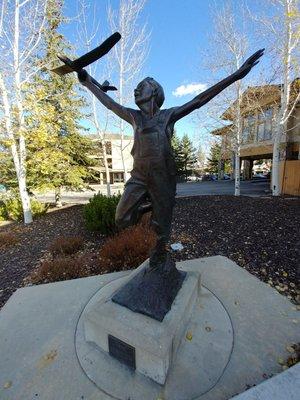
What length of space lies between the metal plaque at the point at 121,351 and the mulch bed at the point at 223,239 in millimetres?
2644

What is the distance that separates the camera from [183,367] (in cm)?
246

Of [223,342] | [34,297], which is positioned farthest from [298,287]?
[34,297]

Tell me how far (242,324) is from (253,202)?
324 inches

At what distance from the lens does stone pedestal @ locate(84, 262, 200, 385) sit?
2.31m

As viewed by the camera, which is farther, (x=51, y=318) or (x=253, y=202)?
(x=253, y=202)

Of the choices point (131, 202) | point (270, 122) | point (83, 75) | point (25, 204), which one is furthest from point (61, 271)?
point (270, 122)

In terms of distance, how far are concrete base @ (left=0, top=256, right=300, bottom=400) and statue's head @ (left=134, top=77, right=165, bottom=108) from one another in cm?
272

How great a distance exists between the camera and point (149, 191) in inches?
112

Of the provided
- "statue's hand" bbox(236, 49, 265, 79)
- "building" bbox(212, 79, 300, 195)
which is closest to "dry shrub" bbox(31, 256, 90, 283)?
"statue's hand" bbox(236, 49, 265, 79)

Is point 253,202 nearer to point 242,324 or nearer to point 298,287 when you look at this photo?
point 298,287

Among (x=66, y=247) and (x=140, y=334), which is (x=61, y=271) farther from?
(x=140, y=334)

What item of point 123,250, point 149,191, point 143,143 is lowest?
point 123,250

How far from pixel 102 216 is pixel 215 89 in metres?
5.03

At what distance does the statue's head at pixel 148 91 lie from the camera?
8.89 feet
